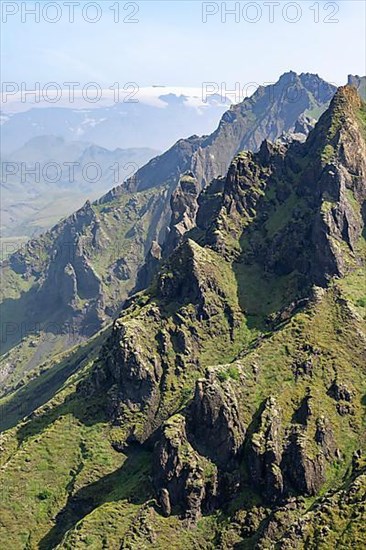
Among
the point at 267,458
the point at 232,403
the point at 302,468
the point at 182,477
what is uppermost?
the point at 232,403

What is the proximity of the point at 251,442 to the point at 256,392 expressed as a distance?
1508 centimetres

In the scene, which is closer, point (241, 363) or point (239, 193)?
point (241, 363)

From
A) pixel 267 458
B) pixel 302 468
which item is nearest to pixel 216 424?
pixel 267 458

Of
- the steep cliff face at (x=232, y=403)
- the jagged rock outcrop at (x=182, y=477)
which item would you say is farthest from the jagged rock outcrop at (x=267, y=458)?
the jagged rock outcrop at (x=182, y=477)

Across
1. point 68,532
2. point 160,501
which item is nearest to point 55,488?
point 68,532

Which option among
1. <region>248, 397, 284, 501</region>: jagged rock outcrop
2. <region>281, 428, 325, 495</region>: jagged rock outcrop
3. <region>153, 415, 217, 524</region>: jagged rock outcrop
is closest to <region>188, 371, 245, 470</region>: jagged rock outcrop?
<region>153, 415, 217, 524</region>: jagged rock outcrop

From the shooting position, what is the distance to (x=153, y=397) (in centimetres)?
15675

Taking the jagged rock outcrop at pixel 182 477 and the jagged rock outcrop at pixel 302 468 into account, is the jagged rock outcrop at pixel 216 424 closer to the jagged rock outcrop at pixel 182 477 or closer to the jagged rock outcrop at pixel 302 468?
the jagged rock outcrop at pixel 182 477

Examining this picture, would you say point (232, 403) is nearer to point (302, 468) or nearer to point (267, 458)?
point (267, 458)

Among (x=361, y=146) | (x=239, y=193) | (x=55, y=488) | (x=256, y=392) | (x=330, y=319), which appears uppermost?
(x=361, y=146)

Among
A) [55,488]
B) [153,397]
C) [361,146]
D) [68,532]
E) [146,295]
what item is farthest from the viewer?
[361,146]

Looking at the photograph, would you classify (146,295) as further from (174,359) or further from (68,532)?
(68,532)

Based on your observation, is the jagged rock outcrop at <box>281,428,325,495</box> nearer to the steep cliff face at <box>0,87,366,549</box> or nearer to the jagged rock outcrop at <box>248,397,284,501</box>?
the steep cliff face at <box>0,87,366,549</box>

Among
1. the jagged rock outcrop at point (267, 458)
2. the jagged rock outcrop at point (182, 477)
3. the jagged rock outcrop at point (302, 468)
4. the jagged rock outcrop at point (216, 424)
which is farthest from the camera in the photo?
the jagged rock outcrop at point (216, 424)
